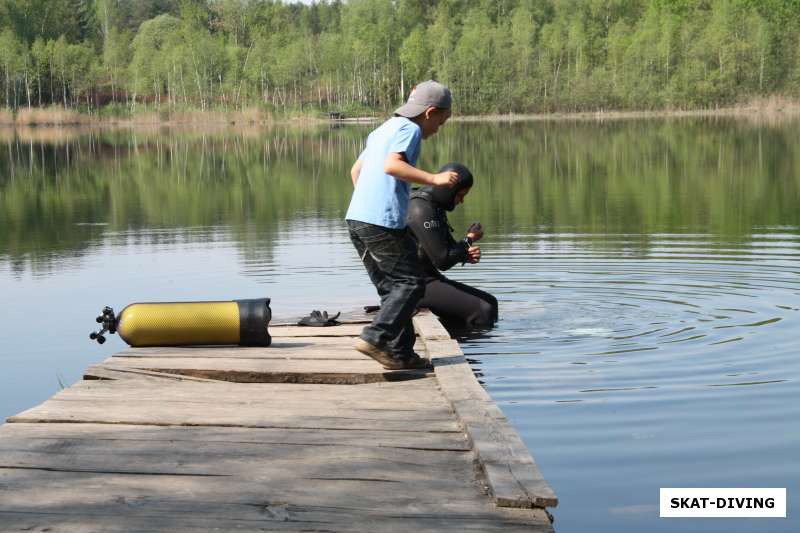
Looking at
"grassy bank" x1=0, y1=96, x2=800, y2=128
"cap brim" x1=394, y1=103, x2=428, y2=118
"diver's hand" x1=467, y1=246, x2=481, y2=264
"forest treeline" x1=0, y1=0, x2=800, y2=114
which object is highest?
"forest treeline" x1=0, y1=0, x2=800, y2=114

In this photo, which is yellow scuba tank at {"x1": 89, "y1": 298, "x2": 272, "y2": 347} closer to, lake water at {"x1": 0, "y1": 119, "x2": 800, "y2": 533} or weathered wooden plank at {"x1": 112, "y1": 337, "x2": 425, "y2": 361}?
weathered wooden plank at {"x1": 112, "y1": 337, "x2": 425, "y2": 361}

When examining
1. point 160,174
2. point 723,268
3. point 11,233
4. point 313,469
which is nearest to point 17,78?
point 160,174

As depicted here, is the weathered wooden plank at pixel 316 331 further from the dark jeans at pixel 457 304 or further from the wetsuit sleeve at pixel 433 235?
the dark jeans at pixel 457 304

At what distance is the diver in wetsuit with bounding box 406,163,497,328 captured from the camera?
9.52m

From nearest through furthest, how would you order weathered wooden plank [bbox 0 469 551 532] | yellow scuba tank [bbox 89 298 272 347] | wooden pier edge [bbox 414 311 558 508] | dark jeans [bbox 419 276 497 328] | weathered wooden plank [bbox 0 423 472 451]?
weathered wooden plank [bbox 0 469 551 532]
wooden pier edge [bbox 414 311 558 508]
weathered wooden plank [bbox 0 423 472 451]
yellow scuba tank [bbox 89 298 272 347]
dark jeans [bbox 419 276 497 328]

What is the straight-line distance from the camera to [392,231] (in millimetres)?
7316

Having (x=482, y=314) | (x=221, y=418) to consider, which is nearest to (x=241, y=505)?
(x=221, y=418)

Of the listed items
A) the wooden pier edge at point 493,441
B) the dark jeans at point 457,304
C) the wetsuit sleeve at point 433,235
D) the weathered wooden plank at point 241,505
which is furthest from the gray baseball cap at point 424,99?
the dark jeans at point 457,304

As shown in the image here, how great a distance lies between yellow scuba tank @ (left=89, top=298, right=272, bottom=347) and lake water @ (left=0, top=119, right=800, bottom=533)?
1143 millimetres

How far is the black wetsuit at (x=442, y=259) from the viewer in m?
9.72

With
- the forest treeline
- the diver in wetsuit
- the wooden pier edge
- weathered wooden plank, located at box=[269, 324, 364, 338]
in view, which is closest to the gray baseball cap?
the wooden pier edge

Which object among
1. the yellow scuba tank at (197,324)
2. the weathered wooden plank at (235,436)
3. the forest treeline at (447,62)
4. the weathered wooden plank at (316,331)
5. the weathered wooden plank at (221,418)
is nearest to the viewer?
the weathered wooden plank at (235,436)

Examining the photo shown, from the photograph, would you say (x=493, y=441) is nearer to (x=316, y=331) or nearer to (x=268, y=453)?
(x=268, y=453)

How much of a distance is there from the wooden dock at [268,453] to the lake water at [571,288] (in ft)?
2.75
